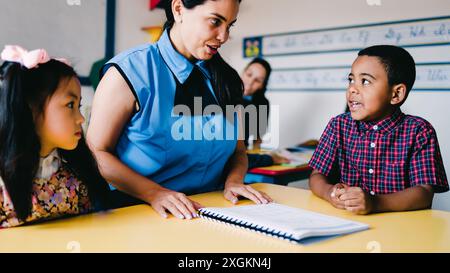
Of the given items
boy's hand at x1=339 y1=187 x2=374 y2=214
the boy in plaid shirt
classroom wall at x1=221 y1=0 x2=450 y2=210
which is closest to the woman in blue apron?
boy's hand at x1=339 y1=187 x2=374 y2=214

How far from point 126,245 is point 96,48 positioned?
9.91 ft

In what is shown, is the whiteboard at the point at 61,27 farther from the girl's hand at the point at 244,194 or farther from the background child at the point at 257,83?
the girl's hand at the point at 244,194

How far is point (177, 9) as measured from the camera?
130cm

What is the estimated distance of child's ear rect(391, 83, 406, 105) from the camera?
1493 millimetres

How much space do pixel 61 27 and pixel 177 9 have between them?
235 cm

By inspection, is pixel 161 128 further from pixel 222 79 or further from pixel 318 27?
pixel 318 27

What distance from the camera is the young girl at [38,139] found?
0.85 meters

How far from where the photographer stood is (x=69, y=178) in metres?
1.00

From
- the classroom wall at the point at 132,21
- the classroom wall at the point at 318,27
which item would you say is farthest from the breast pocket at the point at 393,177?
the classroom wall at the point at 132,21

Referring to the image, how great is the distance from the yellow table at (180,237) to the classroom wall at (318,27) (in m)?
2.03

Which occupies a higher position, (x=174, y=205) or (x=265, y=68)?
(x=265, y=68)

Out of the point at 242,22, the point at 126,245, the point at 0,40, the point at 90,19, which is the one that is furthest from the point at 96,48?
the point at 126,245

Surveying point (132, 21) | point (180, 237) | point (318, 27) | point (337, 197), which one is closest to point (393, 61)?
point (337, 197)
